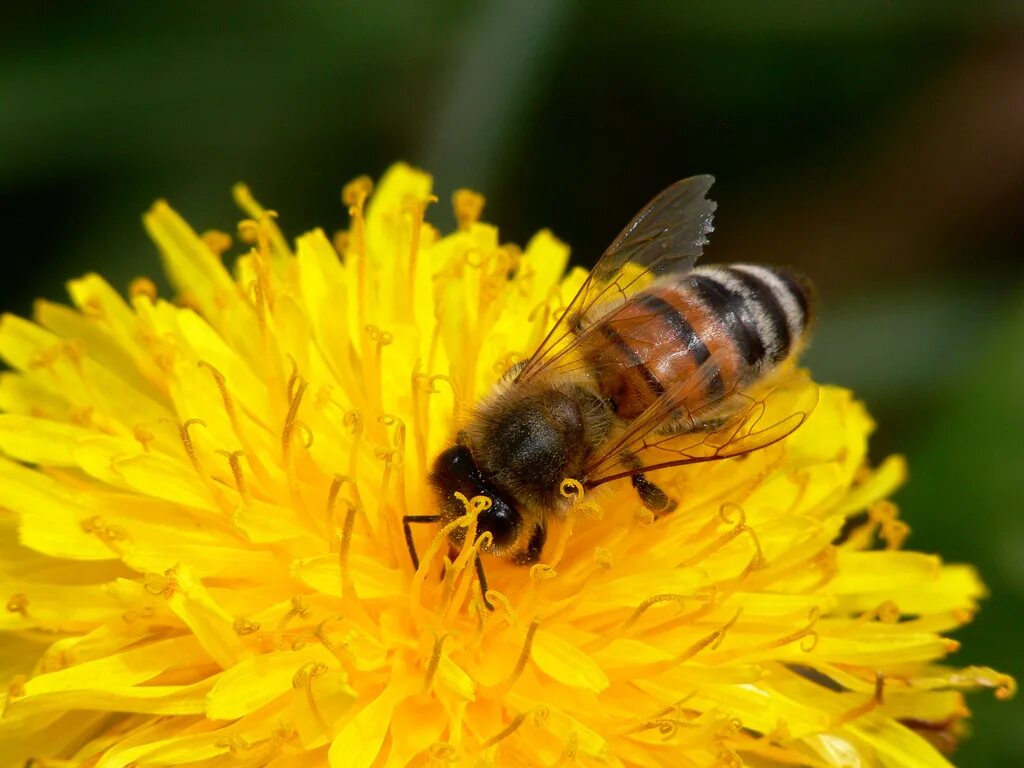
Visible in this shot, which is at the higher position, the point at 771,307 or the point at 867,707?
the point at 771,307

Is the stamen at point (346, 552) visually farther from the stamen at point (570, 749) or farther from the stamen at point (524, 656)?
the stamen at point (570, 749)

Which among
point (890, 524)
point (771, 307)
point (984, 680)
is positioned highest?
point (771, 307)

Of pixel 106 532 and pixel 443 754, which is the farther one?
pixel 106 532

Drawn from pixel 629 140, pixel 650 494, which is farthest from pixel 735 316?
pixel 629 140

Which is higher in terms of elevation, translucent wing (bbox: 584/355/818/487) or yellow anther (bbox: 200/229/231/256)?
yellow anther (bbox: 200/229/231/256)

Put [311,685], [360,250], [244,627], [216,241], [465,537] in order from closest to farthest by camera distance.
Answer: [311,685], [244,627], [465,537], [360,250], [216,241]

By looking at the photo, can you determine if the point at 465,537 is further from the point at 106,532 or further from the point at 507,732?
the point at 106,532

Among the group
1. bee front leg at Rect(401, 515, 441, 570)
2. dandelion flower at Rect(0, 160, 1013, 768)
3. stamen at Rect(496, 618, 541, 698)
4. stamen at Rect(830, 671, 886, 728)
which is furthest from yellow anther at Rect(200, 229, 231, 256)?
stamen at Rect(830, 671, 886, 728)

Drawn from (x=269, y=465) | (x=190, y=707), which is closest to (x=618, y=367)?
(x=269, y=465)

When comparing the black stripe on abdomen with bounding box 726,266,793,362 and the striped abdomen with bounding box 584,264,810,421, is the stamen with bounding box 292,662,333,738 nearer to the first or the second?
the striped abdomen with bounding box 584,264,810,421
